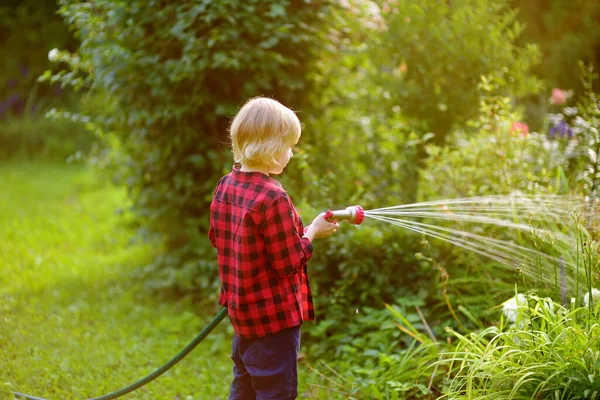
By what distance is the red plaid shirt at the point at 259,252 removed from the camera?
2.31m

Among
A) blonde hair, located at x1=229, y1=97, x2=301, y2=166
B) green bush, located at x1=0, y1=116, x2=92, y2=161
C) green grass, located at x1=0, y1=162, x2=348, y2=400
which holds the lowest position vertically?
green grass, located at x1=0, y1=162, x2=348, y2=400

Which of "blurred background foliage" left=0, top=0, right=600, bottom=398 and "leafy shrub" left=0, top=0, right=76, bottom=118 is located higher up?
"leafy shrub" left=0, top=0, right=76, bottom=118

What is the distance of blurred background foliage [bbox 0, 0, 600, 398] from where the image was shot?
12.8 ft

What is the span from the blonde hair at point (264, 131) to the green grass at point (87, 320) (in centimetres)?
161

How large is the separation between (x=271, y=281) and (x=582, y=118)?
2814 mm

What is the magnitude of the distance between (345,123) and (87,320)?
8.35ft

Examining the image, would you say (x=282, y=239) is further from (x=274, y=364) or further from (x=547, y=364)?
(x=547, y=364)

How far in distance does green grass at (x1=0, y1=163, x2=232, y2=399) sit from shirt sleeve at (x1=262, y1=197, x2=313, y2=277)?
136cm

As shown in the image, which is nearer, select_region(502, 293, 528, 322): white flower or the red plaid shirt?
the red plaid shirt

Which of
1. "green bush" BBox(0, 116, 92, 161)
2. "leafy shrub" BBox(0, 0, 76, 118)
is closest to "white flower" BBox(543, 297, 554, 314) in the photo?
"green bush" BBox(0, 116, 92, 161)

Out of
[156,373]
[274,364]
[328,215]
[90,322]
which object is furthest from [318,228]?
[90,322]

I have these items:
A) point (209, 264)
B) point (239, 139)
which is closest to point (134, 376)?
point (209, 264)

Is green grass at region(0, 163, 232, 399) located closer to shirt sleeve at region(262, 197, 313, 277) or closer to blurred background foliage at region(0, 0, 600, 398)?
blurred background foliage at region(0, 0, 600, 398)

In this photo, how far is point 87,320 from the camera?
4527 millimetres
